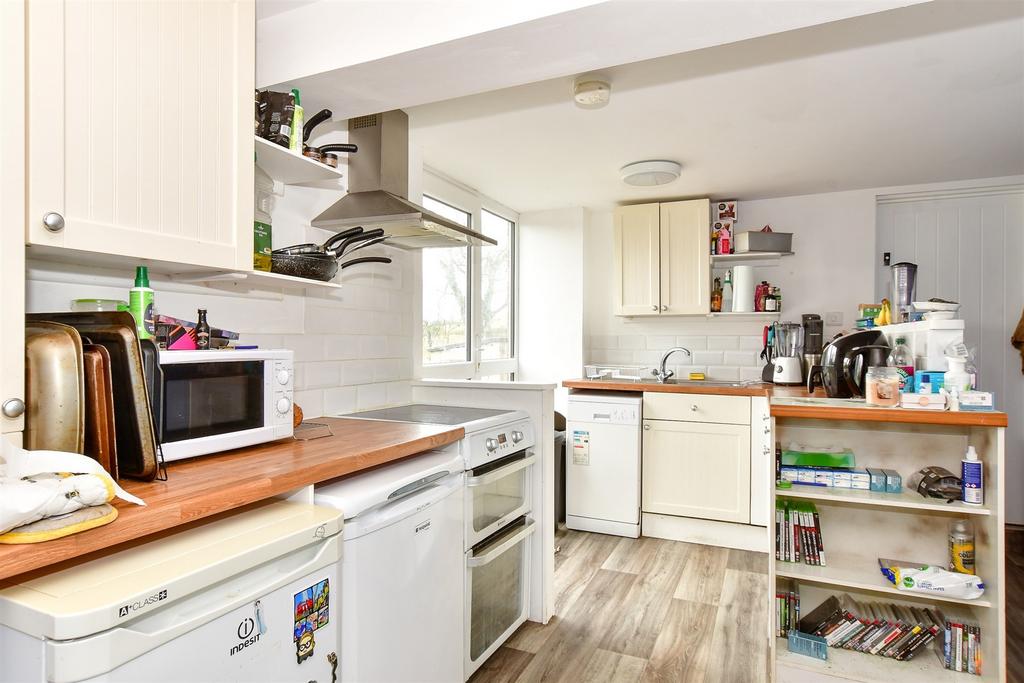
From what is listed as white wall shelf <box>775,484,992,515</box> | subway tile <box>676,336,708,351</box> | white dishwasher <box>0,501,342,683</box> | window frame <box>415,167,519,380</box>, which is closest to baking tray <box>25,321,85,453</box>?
white dishwasher <box>0,501,342,683</box>

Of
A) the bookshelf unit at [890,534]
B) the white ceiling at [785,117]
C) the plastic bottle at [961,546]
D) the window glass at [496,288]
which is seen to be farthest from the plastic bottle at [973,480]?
the window glass at [496,288]

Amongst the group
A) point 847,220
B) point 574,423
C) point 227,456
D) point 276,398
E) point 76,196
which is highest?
point 847,220

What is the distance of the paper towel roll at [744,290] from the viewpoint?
3883 millimetres

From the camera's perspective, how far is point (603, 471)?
353cm

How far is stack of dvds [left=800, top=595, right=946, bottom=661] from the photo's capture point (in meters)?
1.90

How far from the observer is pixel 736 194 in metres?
3.94

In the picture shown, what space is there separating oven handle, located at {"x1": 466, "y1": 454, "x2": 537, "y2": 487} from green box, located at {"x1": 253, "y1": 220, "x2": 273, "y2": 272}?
0.95 meters

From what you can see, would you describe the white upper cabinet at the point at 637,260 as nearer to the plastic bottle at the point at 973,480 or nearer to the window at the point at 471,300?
the window at the point at 471,300

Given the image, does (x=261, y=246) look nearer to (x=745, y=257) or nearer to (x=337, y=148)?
(x=337, y=148)

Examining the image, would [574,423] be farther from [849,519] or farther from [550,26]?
[550,26]

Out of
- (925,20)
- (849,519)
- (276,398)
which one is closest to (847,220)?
(925,20)

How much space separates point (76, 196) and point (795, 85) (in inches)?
96.9

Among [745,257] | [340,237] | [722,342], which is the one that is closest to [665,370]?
[722,342]

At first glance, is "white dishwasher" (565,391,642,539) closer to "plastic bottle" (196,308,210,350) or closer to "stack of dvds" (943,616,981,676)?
"stack of dvds" (943,616,981,676)
